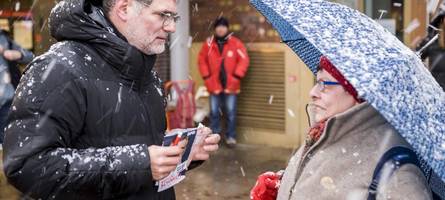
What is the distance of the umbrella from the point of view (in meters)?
1.99

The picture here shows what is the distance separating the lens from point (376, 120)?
2.41 m

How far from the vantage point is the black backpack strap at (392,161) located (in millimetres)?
2240

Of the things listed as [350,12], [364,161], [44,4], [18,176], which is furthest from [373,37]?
[44,4]

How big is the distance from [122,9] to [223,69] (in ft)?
23.2

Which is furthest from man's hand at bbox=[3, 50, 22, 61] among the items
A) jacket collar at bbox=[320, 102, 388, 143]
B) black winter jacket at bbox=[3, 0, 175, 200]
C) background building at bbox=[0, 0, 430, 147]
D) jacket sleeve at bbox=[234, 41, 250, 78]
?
jacket collar at bbox=[320, 102, 388, 143]

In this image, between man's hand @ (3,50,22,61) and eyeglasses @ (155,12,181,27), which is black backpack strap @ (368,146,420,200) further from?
man's hand @ (3,50,22,61)

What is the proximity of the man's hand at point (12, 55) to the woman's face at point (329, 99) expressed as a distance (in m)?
5.01

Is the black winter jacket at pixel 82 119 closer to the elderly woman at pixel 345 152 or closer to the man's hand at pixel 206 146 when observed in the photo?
the man's hand at pixel 206 146

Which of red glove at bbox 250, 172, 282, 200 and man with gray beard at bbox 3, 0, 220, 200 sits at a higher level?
man with gray beard at bbox 3, 0, 220, 200

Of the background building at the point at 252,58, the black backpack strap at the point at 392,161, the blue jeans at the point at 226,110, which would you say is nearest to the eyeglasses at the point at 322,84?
the black backpack strap at the point at 392,161

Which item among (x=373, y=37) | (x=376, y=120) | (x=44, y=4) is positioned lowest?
(x=44, y=4)

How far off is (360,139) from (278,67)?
7373mm

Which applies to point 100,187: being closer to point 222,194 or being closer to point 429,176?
point 429,176

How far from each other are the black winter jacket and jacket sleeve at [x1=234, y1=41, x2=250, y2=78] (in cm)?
689
